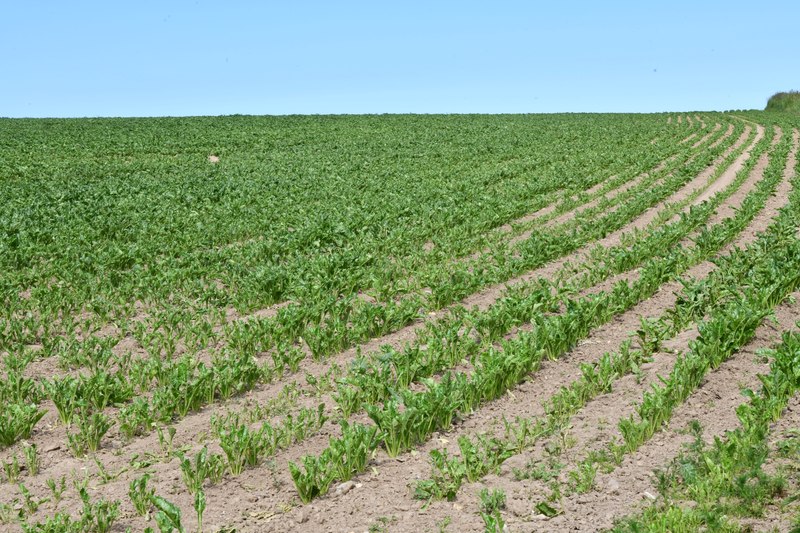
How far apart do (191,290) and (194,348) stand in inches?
90.6

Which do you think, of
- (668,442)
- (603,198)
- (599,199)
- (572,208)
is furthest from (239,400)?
(599,199)

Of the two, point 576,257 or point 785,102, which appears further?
point 785,102

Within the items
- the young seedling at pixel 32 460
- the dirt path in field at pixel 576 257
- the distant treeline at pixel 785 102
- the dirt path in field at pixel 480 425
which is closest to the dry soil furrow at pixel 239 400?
the young seedling at pixel 32 460

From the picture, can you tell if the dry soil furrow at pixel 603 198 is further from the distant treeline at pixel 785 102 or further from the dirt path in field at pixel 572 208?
the distant treeline at pixel 785 102

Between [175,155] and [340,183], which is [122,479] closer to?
[340,183]

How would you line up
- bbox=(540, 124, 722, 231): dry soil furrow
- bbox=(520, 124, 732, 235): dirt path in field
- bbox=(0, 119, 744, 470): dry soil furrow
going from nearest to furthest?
1. bbox=(0, 119, 744, 470): dry soil furrow
2. bbox=(520, 124, 732, 235): dirt path in field
3. bbox=(540, 124, 722, 231): dry soil furrow

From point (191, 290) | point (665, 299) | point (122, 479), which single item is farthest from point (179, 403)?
point (665, 299)

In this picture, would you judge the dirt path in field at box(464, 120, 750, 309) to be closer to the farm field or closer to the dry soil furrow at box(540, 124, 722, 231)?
the farm field

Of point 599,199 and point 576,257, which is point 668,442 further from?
point 599,199

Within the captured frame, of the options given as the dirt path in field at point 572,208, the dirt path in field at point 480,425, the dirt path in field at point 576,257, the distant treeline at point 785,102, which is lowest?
the dirt path in field at point 480,425

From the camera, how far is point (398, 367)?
7148 mm

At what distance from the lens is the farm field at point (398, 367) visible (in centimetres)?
520

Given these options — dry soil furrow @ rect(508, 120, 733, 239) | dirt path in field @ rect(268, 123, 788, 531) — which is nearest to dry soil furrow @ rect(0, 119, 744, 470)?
dirt path in field @ rect(268, 123, 788, 531)

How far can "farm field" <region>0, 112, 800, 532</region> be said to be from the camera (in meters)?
5.20
